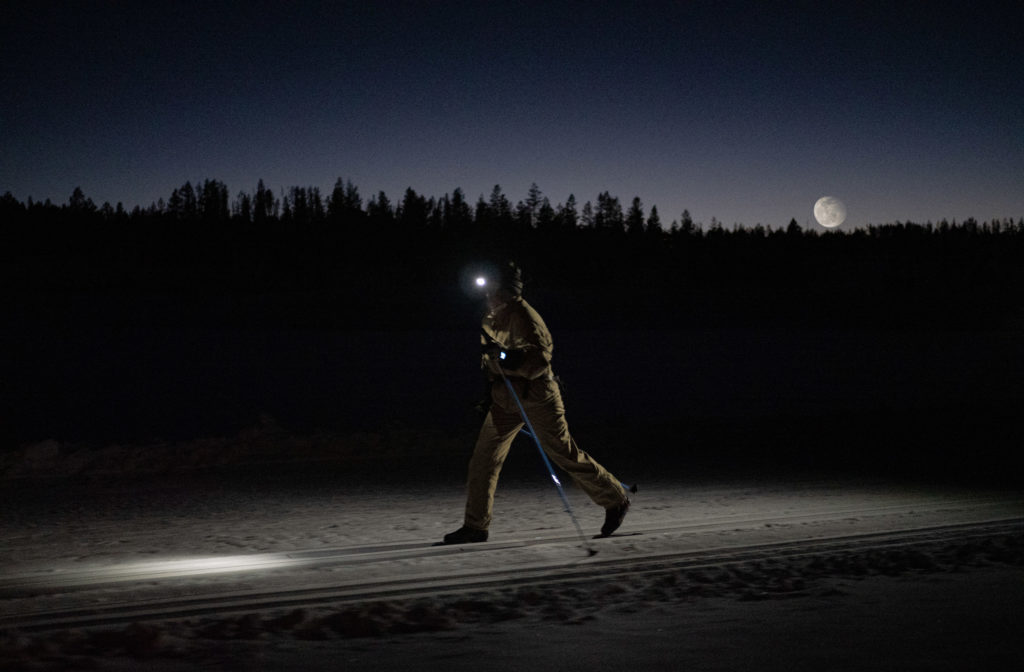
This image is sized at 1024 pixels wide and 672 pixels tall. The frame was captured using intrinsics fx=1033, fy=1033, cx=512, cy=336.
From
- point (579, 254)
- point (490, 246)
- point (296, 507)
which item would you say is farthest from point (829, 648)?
point (490, 246)

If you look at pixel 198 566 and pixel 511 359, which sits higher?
pixel 511 359

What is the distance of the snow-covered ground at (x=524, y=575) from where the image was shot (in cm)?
497

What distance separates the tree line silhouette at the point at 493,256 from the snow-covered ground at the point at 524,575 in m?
79.9

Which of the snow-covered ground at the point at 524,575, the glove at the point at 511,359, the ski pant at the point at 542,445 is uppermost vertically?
the glove at the point at 511,359

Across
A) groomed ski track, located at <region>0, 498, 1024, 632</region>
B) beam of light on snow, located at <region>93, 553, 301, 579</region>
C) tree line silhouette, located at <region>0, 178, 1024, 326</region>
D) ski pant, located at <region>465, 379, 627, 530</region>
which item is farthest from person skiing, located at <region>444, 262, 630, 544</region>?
tree line silhouette, located at <region>0, 178, 1024, 326</region>

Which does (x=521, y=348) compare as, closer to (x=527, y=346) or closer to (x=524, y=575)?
(x=527, y=346)

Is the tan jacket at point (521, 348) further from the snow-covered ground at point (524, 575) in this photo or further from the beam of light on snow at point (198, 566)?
the beam of light on snow at point (198, 566)

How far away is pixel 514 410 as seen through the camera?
7797 millimetres

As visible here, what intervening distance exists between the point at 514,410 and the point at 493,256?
5195 inches

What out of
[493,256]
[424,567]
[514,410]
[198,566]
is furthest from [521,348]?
Answer: [493,256]

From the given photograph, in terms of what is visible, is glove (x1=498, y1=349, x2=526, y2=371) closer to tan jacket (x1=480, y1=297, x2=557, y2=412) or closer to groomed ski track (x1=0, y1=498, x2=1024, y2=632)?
tan jacket (x1=480, y1=297, x2=557, y2=412)

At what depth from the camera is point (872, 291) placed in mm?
123688

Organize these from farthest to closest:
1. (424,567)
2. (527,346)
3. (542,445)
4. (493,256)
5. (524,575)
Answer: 1. (493,256)
2. (542,445)
3. (527,346)
4. (424,567)
5. (524,575)

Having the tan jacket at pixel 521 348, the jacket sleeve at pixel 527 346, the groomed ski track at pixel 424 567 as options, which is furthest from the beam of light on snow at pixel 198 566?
the jacket sleeve at pixel 527 346
